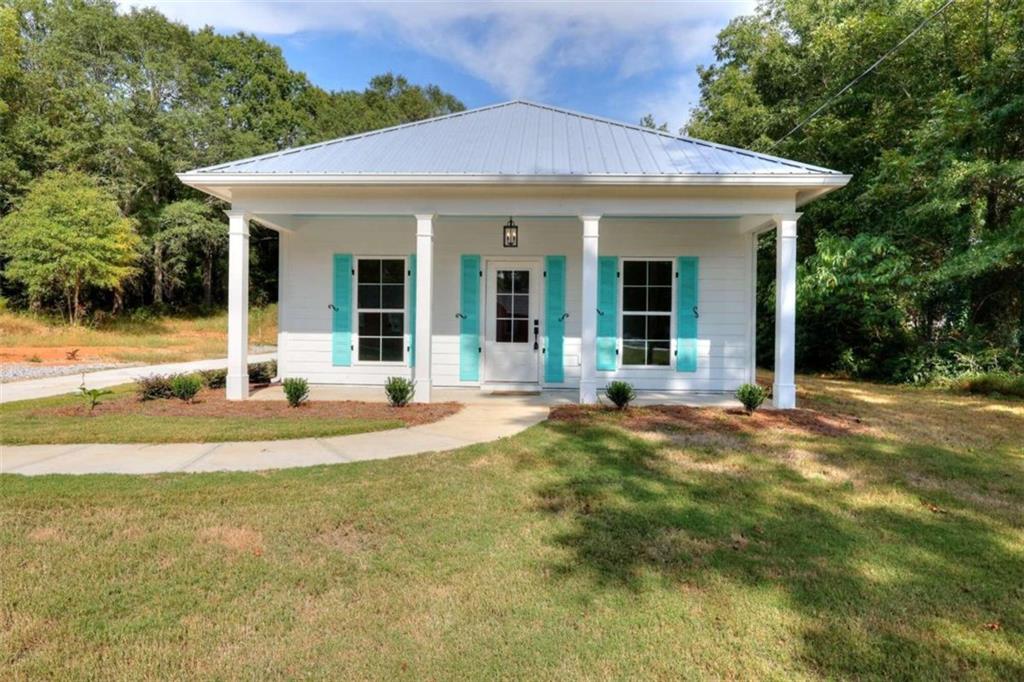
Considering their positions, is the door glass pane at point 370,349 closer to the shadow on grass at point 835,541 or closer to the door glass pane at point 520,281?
the door glass pane at point 520,281

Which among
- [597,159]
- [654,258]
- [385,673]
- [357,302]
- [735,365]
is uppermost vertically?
[597,159]

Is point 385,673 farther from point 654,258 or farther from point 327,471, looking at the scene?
point 654,258

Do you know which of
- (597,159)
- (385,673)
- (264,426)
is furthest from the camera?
(597,159)

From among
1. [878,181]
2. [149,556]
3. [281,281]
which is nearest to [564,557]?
[149,556]

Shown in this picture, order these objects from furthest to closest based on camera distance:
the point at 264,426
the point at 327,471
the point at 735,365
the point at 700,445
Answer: the point at 735,365 < the point at 264,426 < the point at 700,445 < the point at 327,471

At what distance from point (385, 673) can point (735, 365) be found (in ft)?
25.6

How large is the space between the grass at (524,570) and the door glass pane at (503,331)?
4.32m

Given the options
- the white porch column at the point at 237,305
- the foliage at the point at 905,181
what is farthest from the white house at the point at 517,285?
the foliage at the point at 905,181

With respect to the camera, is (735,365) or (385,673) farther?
(735,365)

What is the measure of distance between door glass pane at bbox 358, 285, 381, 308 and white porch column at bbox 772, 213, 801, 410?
586 centimetres

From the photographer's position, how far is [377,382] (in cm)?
901

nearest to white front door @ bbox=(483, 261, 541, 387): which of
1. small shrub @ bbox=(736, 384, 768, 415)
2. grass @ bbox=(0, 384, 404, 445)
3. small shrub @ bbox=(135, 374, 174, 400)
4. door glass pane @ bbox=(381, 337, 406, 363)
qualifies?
door glass pane @ bbox=(381, 337, 406, 363)

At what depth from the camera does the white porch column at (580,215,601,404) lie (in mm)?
7262

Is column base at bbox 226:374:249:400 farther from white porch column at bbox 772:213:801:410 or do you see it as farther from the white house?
white porch column at bbox 772:213:801:410
